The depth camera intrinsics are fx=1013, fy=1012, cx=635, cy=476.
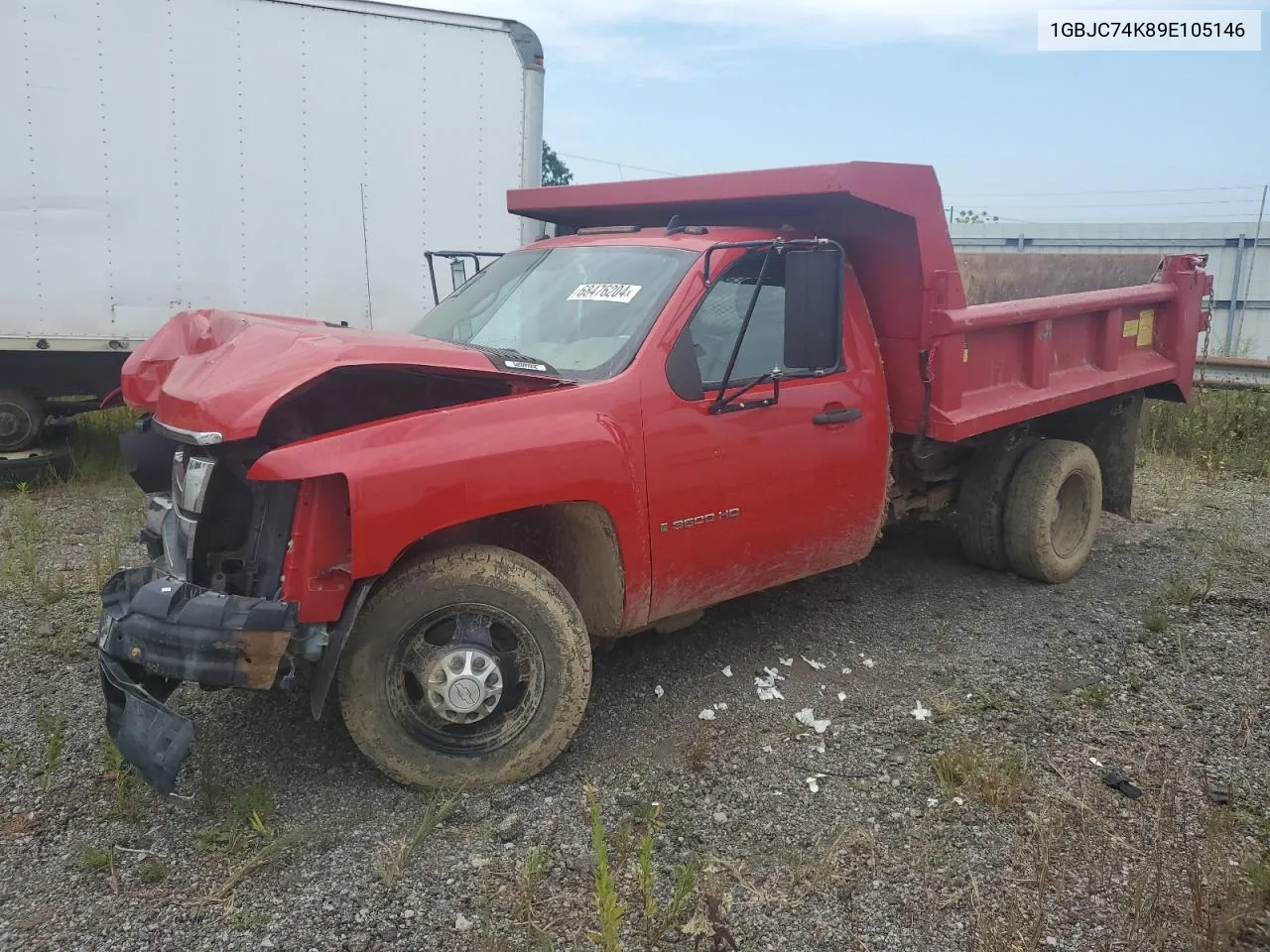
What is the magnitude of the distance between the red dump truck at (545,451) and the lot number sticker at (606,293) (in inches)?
0.5

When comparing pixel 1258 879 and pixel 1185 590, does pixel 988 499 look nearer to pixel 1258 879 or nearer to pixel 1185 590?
pixel 1185 590

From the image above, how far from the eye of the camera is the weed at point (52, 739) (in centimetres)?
352

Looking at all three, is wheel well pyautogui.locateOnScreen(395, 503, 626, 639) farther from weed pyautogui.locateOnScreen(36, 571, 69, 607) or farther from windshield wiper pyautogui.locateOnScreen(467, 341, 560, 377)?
weed pyautogui.locateOnScreen(36, 571, 69, 607)

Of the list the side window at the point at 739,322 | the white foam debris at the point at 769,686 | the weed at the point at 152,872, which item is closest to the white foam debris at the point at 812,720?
the white foam debris at the point at 769,686

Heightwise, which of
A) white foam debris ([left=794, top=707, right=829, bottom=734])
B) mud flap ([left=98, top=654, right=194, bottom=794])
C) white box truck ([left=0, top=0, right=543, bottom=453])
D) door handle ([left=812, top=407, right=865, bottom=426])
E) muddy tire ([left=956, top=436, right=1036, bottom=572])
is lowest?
white foam debris ([left=794, top=707, right=829, bottom=734])

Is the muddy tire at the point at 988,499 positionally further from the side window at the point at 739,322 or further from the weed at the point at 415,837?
the weed at the point at 415,837

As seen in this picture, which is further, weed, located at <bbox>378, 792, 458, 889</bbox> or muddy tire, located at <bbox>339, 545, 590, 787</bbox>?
muddy tire, located at <bbox>339, 545, 590, 787</bbox>

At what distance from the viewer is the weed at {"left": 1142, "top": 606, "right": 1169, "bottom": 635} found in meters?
5.15

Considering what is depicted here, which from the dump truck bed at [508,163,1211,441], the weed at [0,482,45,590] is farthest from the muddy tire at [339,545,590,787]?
the weed at [0,482,45,590]

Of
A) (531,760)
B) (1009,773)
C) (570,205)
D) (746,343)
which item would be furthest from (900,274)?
(531,760)

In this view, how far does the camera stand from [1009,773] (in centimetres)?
364

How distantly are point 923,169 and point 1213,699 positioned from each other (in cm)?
264

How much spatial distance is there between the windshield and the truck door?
0.21 metres

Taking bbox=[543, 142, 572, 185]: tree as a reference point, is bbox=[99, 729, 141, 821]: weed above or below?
below
